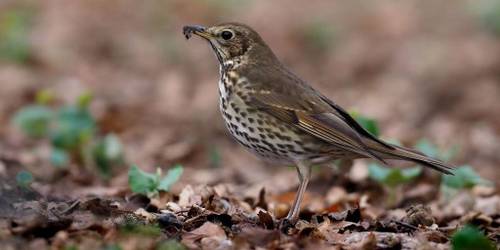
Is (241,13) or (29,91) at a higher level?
(241,13)

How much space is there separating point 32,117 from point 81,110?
2.56ft

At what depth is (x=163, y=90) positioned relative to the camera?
12.2m

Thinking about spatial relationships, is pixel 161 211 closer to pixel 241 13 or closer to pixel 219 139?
pixel 219 139

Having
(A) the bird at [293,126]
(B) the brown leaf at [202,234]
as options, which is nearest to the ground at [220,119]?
(B) the brown leaf at [202,234]

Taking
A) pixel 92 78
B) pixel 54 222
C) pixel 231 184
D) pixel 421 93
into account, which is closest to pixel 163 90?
pixel 92 78

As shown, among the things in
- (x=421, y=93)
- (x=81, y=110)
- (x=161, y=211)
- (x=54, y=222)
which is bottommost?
(x=54, y=222)

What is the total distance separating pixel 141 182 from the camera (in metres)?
6.33

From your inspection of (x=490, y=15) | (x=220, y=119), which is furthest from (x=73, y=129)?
(x=490, y=15)

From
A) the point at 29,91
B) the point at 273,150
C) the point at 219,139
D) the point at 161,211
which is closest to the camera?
the point at 161,211

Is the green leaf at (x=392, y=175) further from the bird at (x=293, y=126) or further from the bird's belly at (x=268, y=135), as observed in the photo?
the bird's belly at (x=268, y=135)

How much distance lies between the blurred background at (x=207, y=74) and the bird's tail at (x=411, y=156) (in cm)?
211

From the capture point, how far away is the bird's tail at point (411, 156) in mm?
6047

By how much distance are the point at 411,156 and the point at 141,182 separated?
1.72 metres

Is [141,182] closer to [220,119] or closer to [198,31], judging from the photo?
[198,31]
